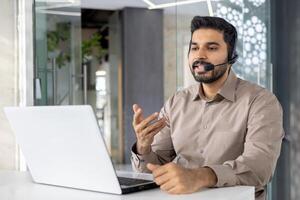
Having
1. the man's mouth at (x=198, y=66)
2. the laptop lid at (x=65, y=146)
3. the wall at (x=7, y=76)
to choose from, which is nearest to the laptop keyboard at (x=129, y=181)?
the laptop lid at (x=65, y=146)

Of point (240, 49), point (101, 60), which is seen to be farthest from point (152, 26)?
point (240, 49)

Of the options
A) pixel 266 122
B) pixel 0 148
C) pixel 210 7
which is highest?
pixel 210 7

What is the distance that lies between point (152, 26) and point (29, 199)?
6596mm

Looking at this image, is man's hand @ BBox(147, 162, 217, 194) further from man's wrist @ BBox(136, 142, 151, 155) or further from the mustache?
the mustache

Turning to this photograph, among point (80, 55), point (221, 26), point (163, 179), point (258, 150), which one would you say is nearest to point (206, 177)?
point (163, 179)

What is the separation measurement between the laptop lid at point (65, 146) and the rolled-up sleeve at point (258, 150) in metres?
0.33

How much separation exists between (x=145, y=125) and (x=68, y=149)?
317mm

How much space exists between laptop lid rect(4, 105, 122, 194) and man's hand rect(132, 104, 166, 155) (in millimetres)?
270

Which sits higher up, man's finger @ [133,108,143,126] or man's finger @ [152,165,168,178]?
man's finger @ [133,108,143,126]

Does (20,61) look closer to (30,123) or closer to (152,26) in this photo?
(30,123)

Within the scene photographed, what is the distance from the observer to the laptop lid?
1.11 m

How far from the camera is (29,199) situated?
1.16 m

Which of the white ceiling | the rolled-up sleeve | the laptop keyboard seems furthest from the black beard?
the white ceiling

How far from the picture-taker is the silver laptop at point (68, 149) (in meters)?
1.11
